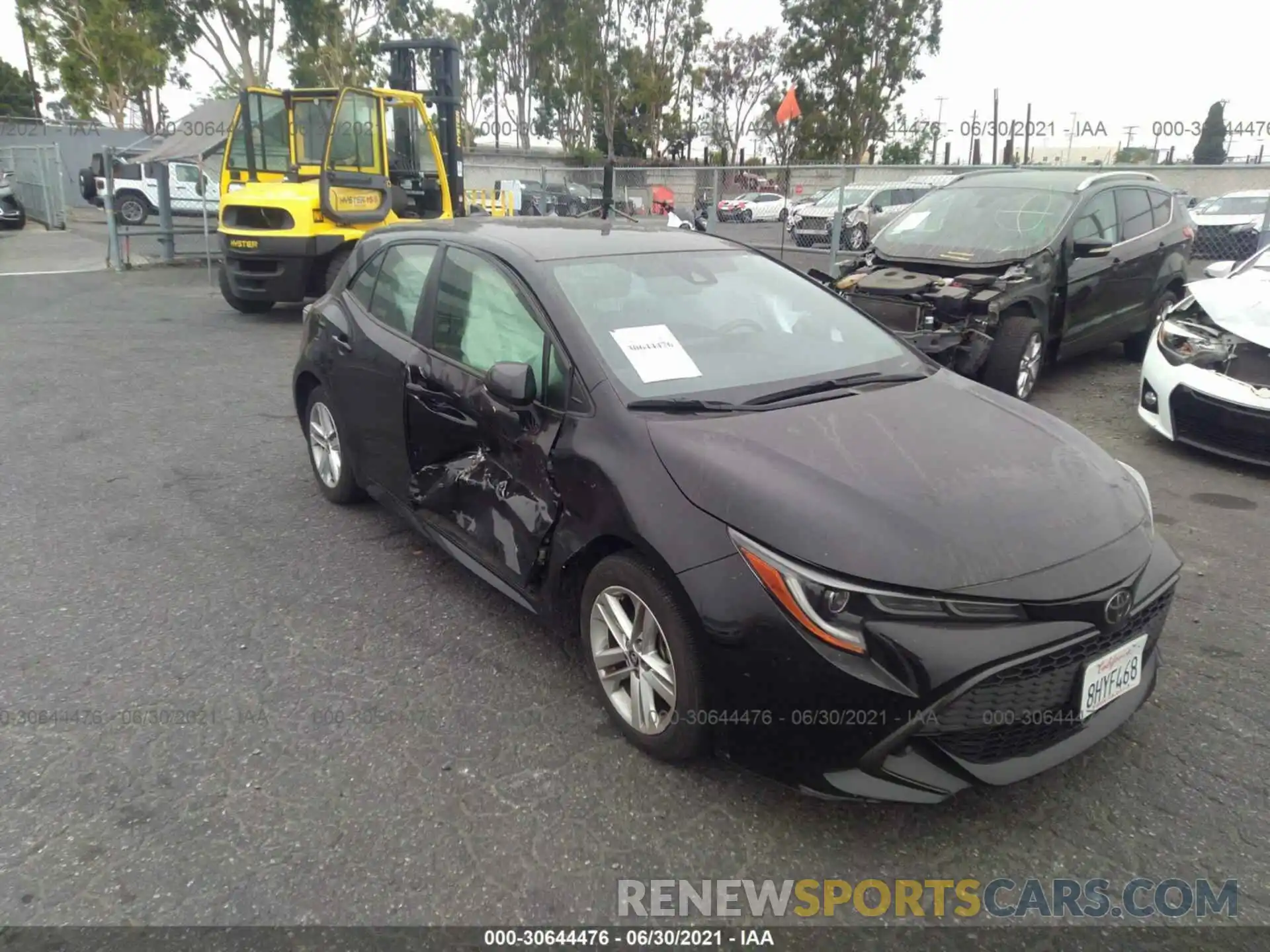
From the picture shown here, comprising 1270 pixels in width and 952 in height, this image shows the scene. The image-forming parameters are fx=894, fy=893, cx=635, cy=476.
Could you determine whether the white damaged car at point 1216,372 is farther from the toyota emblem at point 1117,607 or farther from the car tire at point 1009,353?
the toyota emblem at point 1117,607

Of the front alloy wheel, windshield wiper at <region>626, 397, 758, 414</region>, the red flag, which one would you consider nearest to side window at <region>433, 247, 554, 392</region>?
windshield wiper at <region>626, 397, 758, 414</region>

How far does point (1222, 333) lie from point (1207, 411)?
0.58 meters

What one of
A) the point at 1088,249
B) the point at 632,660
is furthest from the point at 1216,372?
the point at 632,660

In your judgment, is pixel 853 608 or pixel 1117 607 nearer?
pixel 853 608

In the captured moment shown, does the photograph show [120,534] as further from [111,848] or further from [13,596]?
[111,848]

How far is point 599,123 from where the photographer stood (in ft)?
174

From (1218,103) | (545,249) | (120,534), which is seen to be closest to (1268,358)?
(545,249)

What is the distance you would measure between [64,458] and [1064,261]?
7289mm

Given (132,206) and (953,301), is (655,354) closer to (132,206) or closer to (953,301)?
(953,301)

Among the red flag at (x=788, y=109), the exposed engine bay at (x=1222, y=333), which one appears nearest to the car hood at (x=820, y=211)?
the red flag at (x=788, y=109)

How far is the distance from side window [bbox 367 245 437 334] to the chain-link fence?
2221 cm

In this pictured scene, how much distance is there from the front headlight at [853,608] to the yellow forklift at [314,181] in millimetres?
8983

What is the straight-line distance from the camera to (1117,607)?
241cm

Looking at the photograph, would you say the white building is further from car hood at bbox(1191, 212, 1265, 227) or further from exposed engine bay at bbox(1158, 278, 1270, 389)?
exposed engine bay at bbox(1158, 278, 1270, 389)
